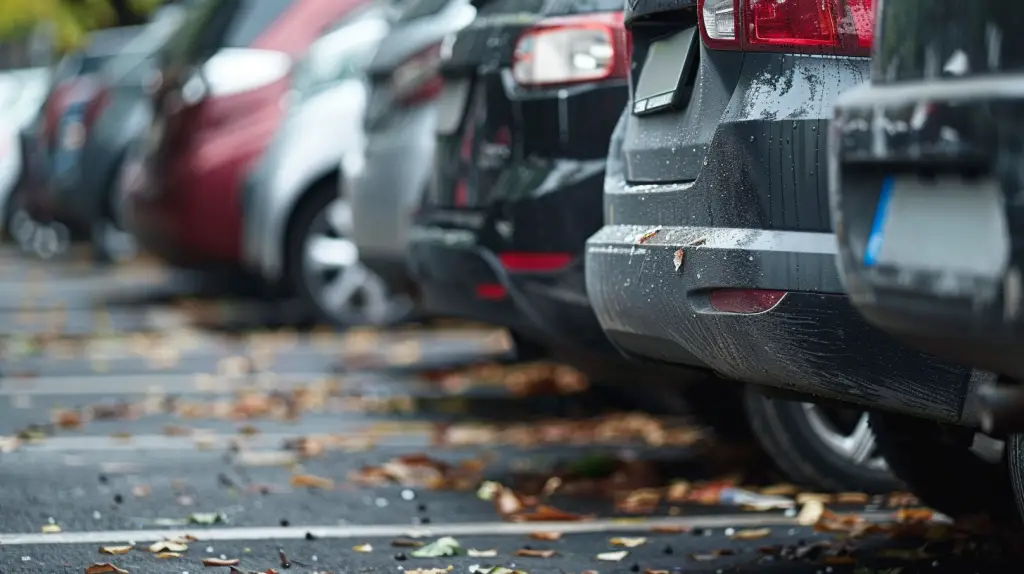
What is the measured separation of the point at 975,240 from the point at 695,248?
4.48 feet

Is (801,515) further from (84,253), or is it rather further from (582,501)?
(84,253)

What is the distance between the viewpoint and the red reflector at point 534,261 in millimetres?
6035

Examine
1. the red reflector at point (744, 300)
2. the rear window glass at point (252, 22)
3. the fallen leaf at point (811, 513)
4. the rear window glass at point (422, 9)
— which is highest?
the rear window glass at point (422, 9)

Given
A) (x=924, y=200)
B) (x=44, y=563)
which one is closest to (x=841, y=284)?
(x=924, y=200)

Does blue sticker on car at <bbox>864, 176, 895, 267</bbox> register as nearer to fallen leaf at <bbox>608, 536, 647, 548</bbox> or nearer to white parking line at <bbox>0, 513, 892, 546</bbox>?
fallen leaf at <bbox>608, 536, 647, 548</bbox>

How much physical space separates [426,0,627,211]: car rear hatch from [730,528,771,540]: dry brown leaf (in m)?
1.22

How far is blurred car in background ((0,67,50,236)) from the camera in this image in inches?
859

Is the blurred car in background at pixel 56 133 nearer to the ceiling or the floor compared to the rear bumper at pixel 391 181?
nearer to the floor

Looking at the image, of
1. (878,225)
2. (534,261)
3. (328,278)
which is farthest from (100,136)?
(878,225)

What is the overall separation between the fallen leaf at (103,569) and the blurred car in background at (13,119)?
1657 centimetres

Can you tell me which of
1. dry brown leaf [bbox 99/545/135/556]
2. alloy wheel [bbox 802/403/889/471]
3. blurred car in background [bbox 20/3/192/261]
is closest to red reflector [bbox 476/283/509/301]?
alloy wheel [bbox 802/403/889/471]

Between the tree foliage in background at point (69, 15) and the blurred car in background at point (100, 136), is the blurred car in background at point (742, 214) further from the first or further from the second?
the tree foliage in background at point (69, 15)

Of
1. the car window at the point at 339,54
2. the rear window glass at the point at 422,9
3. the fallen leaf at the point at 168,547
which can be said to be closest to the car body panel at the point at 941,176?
the fallen leaf at the point at 168,547

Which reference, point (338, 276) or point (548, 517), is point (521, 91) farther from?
point (338, 276)
